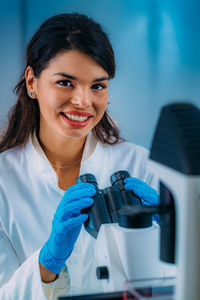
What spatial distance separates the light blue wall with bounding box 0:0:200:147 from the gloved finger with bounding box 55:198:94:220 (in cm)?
178

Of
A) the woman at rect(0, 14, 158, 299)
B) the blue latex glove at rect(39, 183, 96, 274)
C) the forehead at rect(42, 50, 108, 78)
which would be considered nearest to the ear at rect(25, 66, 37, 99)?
the woman at rect(0, 14, 158, 299)

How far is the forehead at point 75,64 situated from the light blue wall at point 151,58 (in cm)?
153

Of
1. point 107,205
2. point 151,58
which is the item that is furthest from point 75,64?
point 151,58

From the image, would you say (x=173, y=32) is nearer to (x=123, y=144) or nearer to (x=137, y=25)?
(x=137, y=25)

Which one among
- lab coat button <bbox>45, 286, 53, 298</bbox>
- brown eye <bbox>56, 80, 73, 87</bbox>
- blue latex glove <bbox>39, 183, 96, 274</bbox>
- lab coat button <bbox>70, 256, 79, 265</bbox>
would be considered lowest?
lab coat button <bbox>70, 256, 79, 265</bbox>

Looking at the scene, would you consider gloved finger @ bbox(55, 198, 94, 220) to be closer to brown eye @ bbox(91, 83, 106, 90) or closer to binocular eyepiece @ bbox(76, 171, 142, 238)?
binocular eyepiece @ bbox(76, 171, 142, 238)

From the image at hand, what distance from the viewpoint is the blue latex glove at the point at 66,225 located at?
950mm

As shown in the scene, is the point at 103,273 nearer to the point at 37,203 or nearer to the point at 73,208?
the point at 73,208

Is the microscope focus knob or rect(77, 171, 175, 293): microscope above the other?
rect(77, 171, 175, 293): microscope

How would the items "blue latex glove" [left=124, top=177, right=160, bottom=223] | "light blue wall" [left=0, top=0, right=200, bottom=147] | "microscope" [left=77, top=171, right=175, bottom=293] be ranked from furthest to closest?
"light blue wall" [left=0, top=0, right=200, bottom=147]
"blue latex glove" [left=124, top=177, right=160, bottom=223]
"microscope" [left=77, top=171, right=175, bottom=293]

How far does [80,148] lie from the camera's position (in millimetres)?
1493

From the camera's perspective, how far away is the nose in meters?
1.17

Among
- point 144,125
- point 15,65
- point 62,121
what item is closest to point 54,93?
point 62,121

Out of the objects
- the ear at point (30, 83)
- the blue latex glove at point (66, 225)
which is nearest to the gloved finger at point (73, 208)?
the blue latex glove at point (66, 225)
